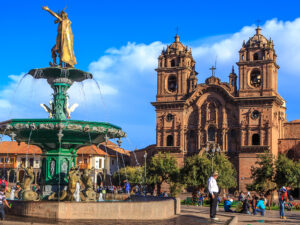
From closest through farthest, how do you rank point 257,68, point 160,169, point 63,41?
point 63,41 < point 160,169 < point 257,68

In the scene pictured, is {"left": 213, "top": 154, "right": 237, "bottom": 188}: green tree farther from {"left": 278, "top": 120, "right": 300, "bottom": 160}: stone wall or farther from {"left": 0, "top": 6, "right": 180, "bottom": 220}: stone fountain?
{"left": 0, "top": 6, "right": 180, "bottom": 220}: stone fountain

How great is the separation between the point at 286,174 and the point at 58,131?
83.1 feet

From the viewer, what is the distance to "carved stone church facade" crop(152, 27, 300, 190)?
5097 centimetres

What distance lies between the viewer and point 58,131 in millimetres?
14258

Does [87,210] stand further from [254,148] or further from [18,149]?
[18,149]

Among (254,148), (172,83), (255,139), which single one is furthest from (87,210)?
(172,83)

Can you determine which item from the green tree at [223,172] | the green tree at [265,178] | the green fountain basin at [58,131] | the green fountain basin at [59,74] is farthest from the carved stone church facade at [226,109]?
the green fountain basin at [58,131]

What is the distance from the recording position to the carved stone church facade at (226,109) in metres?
51.0

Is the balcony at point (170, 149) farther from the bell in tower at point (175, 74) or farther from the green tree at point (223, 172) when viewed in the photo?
the green tree at point (223, 172)

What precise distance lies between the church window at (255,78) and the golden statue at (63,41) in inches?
1549

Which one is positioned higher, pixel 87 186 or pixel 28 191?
pixel 87 186

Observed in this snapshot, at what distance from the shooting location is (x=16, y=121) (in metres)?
14.5

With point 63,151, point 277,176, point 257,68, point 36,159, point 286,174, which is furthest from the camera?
point 36,159

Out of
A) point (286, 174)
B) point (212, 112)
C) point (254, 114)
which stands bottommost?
point (286, 174)
